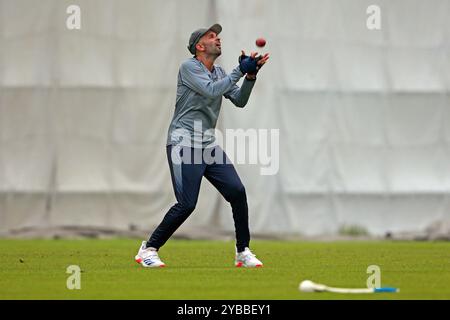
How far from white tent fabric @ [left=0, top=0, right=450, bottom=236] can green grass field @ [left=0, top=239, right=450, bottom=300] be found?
1.92 metres

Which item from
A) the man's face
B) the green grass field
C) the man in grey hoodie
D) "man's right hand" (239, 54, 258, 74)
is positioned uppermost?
the man's face

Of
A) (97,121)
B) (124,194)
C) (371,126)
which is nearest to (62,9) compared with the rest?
(97,121)

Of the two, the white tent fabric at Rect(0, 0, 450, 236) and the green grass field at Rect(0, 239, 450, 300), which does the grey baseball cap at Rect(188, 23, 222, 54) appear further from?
the white tent fabric at Rect(0, 0, 450, 236)

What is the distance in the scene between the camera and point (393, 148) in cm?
1753

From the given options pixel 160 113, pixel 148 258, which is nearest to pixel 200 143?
pixel 148 258

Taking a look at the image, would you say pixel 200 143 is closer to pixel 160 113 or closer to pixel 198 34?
pixel 198 34

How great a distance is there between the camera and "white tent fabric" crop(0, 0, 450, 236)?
56.2 ft

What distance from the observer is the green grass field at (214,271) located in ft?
26.6

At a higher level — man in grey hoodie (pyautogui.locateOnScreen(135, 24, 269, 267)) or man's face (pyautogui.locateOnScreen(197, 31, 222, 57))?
man's face (pyautogui.locateOnScreen(197, 31, 222, 57))

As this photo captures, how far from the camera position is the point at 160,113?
17250mm

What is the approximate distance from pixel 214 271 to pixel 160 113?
24.4 feet

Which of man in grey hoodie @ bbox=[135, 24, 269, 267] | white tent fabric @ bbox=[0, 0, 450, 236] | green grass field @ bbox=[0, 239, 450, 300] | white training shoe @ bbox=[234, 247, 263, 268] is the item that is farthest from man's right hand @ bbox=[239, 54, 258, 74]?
white tent fabric @ bbox=[0, 0, 450, 236]

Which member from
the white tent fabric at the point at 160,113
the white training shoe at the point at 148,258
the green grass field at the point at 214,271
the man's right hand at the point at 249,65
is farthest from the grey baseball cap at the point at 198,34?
the white tent fabric at the point at 160,113

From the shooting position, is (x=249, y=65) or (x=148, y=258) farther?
(x=148, y=258)
